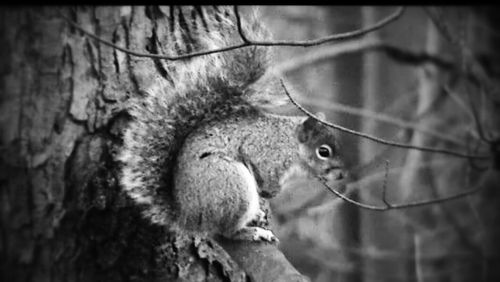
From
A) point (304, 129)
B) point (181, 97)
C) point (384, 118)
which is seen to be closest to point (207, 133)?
point (181, 97)

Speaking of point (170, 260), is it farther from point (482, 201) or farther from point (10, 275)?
point (482, 201)

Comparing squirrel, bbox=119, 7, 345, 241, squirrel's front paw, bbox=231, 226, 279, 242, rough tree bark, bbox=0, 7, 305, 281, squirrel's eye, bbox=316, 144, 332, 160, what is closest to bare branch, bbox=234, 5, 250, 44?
squirrel, bbox=119, 7, 345, 241

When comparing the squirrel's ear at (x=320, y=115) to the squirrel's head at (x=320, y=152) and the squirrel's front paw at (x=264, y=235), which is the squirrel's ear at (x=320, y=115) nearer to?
the squirrel's head at (x=320, y=152)

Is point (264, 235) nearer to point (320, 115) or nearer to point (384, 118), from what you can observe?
point (320, 115)

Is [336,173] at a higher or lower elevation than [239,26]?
lower

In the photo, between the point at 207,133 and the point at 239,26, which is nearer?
the point at 239,26

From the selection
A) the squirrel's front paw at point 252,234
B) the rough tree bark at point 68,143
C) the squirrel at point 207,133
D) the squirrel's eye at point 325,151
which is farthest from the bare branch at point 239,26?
the squirrel's front paw at point 252,234

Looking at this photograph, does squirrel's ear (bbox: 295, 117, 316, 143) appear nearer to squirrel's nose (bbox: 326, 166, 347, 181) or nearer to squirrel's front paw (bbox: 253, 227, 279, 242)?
squirrel's nose (bbox: 326, 166, 347, 181)
